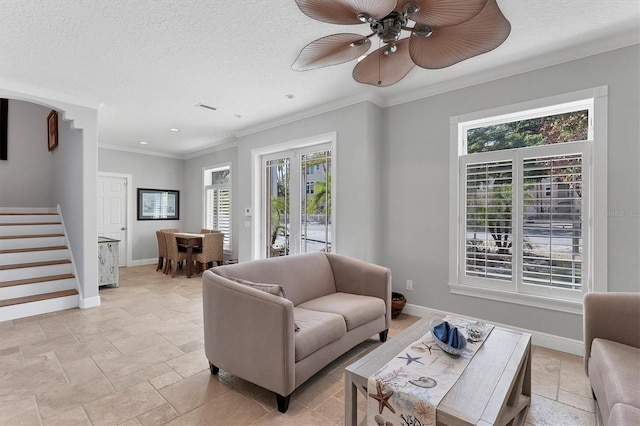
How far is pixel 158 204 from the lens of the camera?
24.6 feet

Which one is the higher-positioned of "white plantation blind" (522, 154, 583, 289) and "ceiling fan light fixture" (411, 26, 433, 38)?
"ceiling fan light fixture" (411, 26, 433, 38)

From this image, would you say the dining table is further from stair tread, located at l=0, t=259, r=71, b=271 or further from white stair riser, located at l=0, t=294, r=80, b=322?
white stair riser, located at l=0, t=294, r=80, b=322

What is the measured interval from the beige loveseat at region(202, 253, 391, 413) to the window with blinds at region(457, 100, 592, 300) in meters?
1.17

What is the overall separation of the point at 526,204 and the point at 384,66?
6.90 feet

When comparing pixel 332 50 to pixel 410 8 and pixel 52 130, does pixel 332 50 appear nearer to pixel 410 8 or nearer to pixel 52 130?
pixel 410 8

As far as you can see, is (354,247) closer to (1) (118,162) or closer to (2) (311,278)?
(2) (311,278)

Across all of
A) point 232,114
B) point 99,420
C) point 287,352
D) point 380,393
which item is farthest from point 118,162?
point 380,393

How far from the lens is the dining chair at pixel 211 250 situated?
230 inches

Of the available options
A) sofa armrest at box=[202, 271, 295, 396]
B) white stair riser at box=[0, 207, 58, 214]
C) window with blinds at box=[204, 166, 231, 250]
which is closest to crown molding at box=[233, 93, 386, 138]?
window with blinds at box=[204, 166, 231, 250]

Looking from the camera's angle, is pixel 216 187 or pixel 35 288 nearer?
pixel 35 288

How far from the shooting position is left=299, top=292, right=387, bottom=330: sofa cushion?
263 cm

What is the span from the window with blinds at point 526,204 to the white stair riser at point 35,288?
16.5ft

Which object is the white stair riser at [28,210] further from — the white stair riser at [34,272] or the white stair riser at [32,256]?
the white stair riser at [34,272]

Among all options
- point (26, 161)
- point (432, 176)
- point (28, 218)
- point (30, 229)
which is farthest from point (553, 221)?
point (26, 161)
